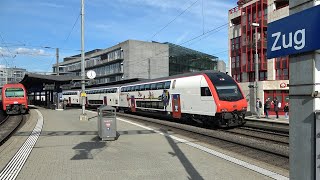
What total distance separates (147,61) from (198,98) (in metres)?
70.5

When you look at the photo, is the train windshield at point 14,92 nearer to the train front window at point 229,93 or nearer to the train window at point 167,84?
the train window at point 167,84

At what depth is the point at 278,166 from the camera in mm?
9453

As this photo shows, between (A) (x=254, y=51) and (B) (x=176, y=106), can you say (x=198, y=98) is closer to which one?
(B) (x=176, y=106)

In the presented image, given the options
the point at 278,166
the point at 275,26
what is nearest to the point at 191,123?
the point at 278,166

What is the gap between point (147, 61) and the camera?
3543 inches

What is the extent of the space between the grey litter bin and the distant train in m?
6.73

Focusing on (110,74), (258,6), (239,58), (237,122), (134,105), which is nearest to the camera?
(237,122)

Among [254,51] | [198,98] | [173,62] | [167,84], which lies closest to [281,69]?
[254,51]

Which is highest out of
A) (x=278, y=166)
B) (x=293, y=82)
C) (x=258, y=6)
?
(x=258, y=6)

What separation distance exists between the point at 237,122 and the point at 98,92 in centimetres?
2992

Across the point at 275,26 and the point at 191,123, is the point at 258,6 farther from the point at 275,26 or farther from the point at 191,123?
the point at 275,26

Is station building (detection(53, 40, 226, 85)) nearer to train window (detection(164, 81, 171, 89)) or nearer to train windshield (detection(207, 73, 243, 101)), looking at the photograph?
train window (detection(164, 81, 171, 89))

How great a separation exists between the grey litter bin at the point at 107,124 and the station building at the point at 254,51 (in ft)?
84.6

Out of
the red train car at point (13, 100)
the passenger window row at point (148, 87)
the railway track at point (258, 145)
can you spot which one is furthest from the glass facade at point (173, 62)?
the railway track at point (258, 145)
